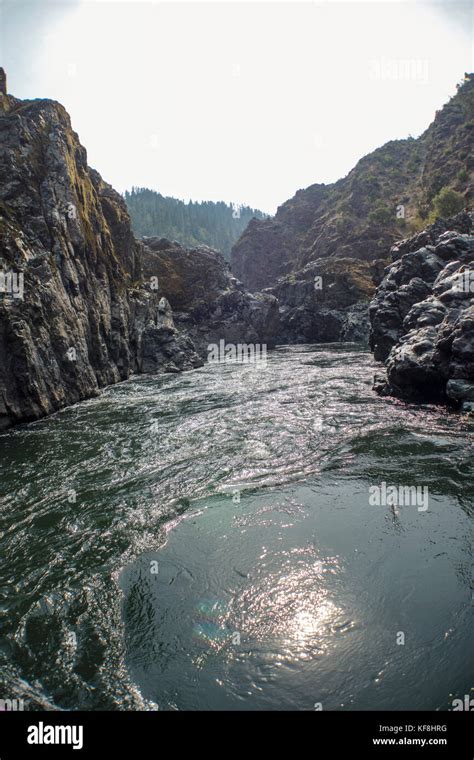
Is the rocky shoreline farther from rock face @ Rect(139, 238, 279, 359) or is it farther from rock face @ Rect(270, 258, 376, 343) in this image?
rock face @ Rect(139, 238, 279, 359)

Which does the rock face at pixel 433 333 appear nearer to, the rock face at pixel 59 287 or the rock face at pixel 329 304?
the rock face at pixel 59 287

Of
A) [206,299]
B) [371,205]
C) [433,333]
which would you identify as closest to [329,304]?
[206,299]

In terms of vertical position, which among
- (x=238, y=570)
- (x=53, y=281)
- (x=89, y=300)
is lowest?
(x=238, y=570)

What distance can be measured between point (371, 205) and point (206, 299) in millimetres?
96937

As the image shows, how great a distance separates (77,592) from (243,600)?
4046 mm

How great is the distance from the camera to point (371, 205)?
148875mm

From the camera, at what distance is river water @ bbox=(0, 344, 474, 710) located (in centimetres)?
730

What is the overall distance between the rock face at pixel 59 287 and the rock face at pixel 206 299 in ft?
76.8

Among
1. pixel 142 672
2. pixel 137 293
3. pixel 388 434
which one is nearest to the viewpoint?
pixel 142 672

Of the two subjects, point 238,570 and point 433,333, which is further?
point 433,333

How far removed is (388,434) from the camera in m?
20.2

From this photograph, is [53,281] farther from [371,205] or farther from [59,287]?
[371,205]
